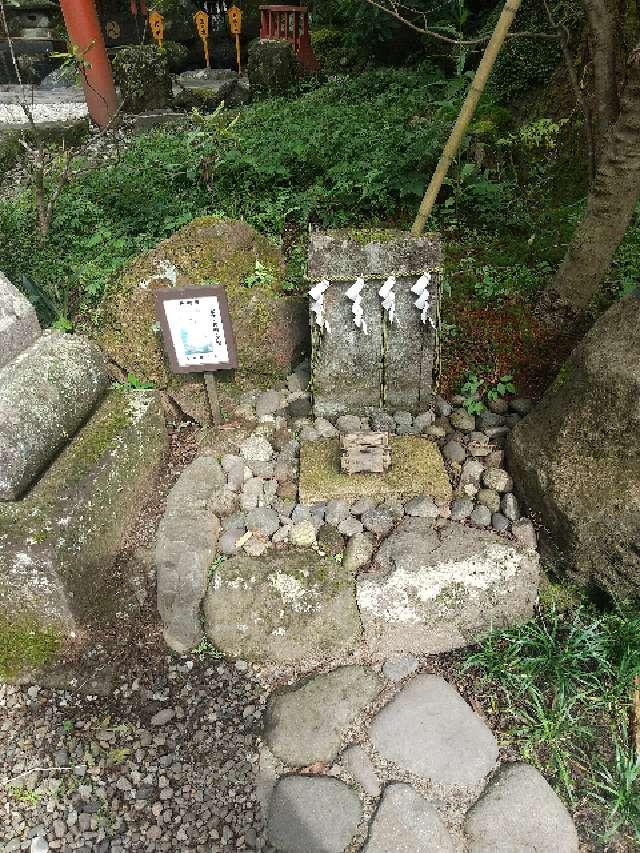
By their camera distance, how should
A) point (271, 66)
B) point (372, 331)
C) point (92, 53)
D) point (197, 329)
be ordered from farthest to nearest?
1. point (271, 66)
2. point (92, 53)
3. point (372, 331)
4. point (197, 329)

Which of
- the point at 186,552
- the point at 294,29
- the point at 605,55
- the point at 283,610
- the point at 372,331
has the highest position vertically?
the point at 605,55

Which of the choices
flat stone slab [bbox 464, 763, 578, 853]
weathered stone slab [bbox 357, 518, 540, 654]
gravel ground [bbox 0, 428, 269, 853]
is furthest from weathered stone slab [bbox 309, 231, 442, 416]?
flat stone slab [bbox 464, 763, 578, 853]

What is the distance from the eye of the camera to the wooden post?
12.8 feet

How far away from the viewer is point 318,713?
288 cm

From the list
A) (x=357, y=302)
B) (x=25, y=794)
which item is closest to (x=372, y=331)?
(x=357, y=302)

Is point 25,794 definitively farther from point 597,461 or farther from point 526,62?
point 526,62

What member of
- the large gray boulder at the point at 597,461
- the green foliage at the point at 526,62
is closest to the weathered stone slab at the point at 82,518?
the large gray boulder at the point at 597,461

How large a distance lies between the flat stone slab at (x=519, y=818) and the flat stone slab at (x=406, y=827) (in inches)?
5.0

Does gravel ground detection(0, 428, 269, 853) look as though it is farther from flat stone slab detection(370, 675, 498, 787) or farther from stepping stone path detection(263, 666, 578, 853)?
flat stone slab detection(370, 675, 498, 787)

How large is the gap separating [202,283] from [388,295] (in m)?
1.29

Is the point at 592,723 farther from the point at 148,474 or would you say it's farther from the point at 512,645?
the point at 148,474

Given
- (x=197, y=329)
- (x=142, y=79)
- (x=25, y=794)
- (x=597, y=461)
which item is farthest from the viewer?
(x=142, y=79)

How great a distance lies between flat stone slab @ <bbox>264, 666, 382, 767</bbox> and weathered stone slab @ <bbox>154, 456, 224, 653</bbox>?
616 mm

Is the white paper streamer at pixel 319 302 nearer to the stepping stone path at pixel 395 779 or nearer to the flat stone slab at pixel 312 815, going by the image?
the stepping stone path at pixel 395 779
